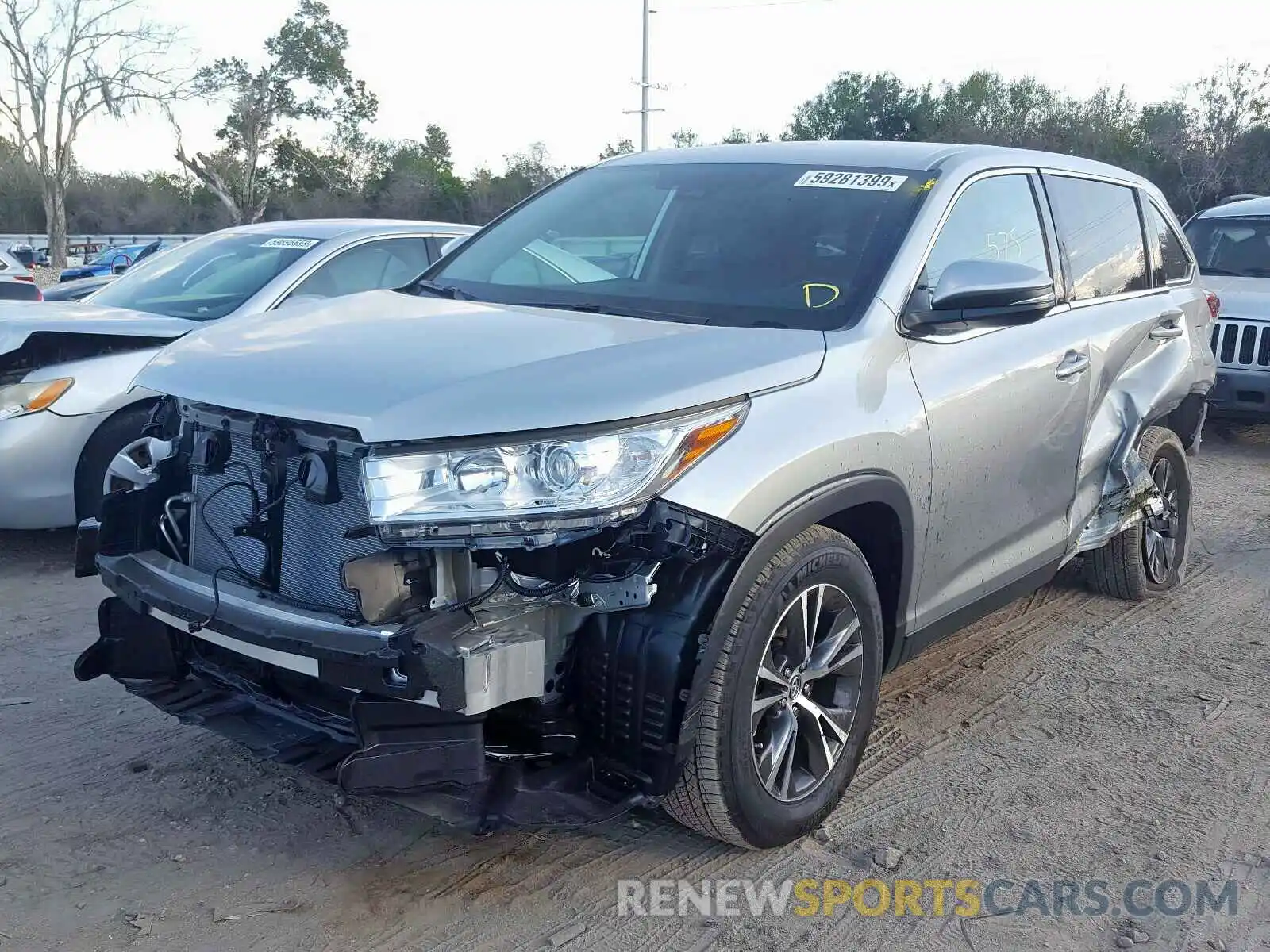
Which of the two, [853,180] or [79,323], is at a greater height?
[853,180]

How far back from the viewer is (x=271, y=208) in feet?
154

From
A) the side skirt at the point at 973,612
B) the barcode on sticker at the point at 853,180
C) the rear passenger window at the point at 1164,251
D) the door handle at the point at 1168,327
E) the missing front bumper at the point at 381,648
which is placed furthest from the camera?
the rear passenger window at the point at 1164,251

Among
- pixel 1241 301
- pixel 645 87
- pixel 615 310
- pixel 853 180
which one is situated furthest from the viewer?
pixel 645 87

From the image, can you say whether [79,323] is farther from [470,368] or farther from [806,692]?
[806,692]

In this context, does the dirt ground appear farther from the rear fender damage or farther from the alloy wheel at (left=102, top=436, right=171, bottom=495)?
the alloy wheel at (left=102, top=436, right=171, bottom=495)

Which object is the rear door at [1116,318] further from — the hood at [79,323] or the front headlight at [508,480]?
the hood at [79,323]

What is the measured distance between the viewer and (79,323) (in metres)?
5.62

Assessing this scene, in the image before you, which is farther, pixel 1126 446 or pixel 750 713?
pixel 1126 446

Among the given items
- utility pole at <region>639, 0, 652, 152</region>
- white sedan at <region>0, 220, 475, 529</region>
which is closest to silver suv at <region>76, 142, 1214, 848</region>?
white sedan at <region>0, 220, 475, 529</region>

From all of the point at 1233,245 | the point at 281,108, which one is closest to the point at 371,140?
the point at 281,108

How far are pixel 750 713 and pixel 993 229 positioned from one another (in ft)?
6.58

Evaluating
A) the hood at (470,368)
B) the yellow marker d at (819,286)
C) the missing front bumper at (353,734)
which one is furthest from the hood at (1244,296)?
the missing front bumper at (353,734)

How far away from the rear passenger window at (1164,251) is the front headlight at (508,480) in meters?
3.43

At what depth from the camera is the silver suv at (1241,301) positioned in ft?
29.9
